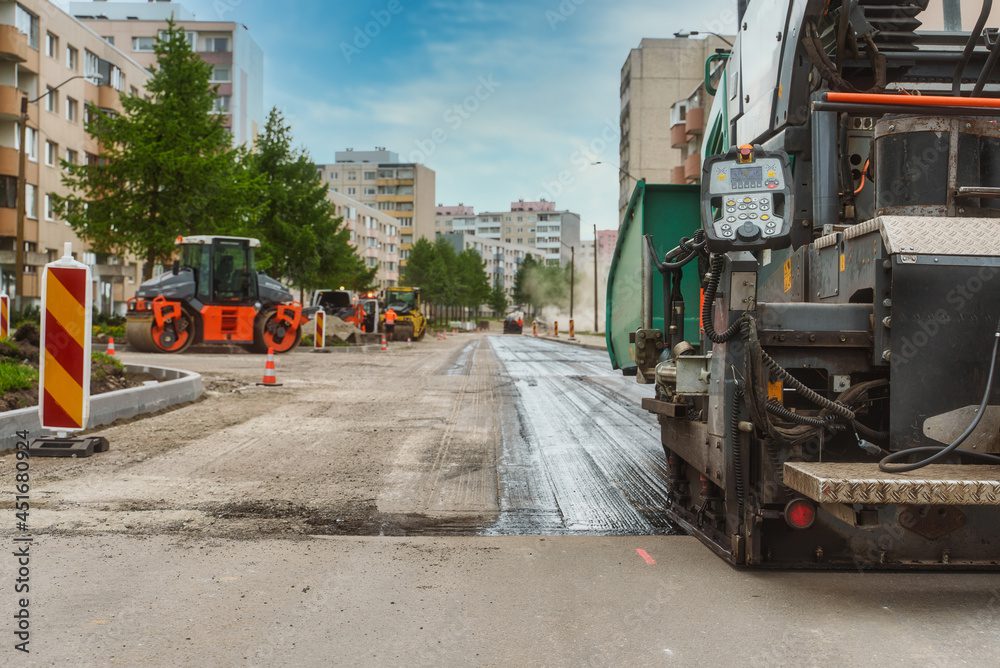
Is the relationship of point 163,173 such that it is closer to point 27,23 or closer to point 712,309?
point 27,23

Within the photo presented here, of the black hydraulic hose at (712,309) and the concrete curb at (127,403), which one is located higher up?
the black hydraulic hose at (712,309)

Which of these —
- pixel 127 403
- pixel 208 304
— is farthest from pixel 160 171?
pixel 127 403

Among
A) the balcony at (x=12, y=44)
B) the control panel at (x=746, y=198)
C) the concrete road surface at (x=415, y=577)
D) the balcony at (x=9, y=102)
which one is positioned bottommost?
the concrete road surface at (x=415, y=577)

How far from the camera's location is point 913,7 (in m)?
5.34

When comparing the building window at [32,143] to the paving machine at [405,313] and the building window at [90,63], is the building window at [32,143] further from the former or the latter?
the paving machine at [405,313]

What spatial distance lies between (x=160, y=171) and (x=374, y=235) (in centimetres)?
9865

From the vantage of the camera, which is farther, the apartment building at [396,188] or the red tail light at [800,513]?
the apartment building at [396,188]

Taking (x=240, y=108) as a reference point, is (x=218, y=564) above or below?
below

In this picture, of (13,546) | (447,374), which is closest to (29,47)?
(447,374)

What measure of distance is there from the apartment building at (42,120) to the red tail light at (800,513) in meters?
39.7

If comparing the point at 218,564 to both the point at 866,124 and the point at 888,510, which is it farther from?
the point at 866,124

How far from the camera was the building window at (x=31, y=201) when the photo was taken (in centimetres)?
4431

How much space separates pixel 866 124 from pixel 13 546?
483cm

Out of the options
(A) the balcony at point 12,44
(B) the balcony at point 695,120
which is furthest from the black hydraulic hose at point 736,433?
(B) the balcony at point 695,120
